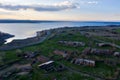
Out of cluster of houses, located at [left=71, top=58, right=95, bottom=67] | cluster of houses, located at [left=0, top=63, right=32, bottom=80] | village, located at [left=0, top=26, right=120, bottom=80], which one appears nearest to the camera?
village, located at [left=0, top=26, right=120, bottom=80]

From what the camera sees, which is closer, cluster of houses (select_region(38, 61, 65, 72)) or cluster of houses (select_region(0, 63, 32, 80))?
cluster of houses (select_region(0, 63, 32, 80))

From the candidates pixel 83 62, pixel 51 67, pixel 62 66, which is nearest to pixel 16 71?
pixel 51 67

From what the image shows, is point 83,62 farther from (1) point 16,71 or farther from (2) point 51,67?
(1) point 16,71

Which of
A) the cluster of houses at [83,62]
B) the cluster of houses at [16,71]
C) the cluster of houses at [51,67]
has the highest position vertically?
the cluster of houses at [83,62]

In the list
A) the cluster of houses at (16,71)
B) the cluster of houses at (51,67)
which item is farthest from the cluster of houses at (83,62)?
the cluster of houses at (16,71)

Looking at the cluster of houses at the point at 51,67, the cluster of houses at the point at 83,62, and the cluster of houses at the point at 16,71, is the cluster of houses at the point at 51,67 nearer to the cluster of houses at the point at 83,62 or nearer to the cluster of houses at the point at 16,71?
the cluster of houses at the point at 16,71

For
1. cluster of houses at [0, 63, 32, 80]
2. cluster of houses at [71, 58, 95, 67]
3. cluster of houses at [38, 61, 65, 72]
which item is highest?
cluster of houses at [71, 58, 95, 67]

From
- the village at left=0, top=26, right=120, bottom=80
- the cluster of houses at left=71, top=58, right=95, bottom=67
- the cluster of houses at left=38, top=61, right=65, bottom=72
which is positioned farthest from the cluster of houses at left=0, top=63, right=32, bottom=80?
the cluster of houses at left=71, top=58, right=95, bottom=67

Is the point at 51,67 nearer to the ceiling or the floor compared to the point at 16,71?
nearer to the ceiling

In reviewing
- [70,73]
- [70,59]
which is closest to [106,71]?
[70,73]

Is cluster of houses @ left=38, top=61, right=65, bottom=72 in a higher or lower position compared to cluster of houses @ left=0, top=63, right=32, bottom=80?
higher

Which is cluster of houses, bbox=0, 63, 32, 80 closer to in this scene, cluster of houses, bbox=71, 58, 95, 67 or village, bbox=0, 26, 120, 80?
village, bbox=0, 26, 120, 80

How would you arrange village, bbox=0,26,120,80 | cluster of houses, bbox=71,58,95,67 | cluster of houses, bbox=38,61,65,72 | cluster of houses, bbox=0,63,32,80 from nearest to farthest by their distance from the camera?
village, bbox=0,26,120,80 → cluster of houses, bbox=0,63,32,80 → cluster of houses, bbox=38,61,65,72 → cluster of houses, bbox=71,58,95,67
